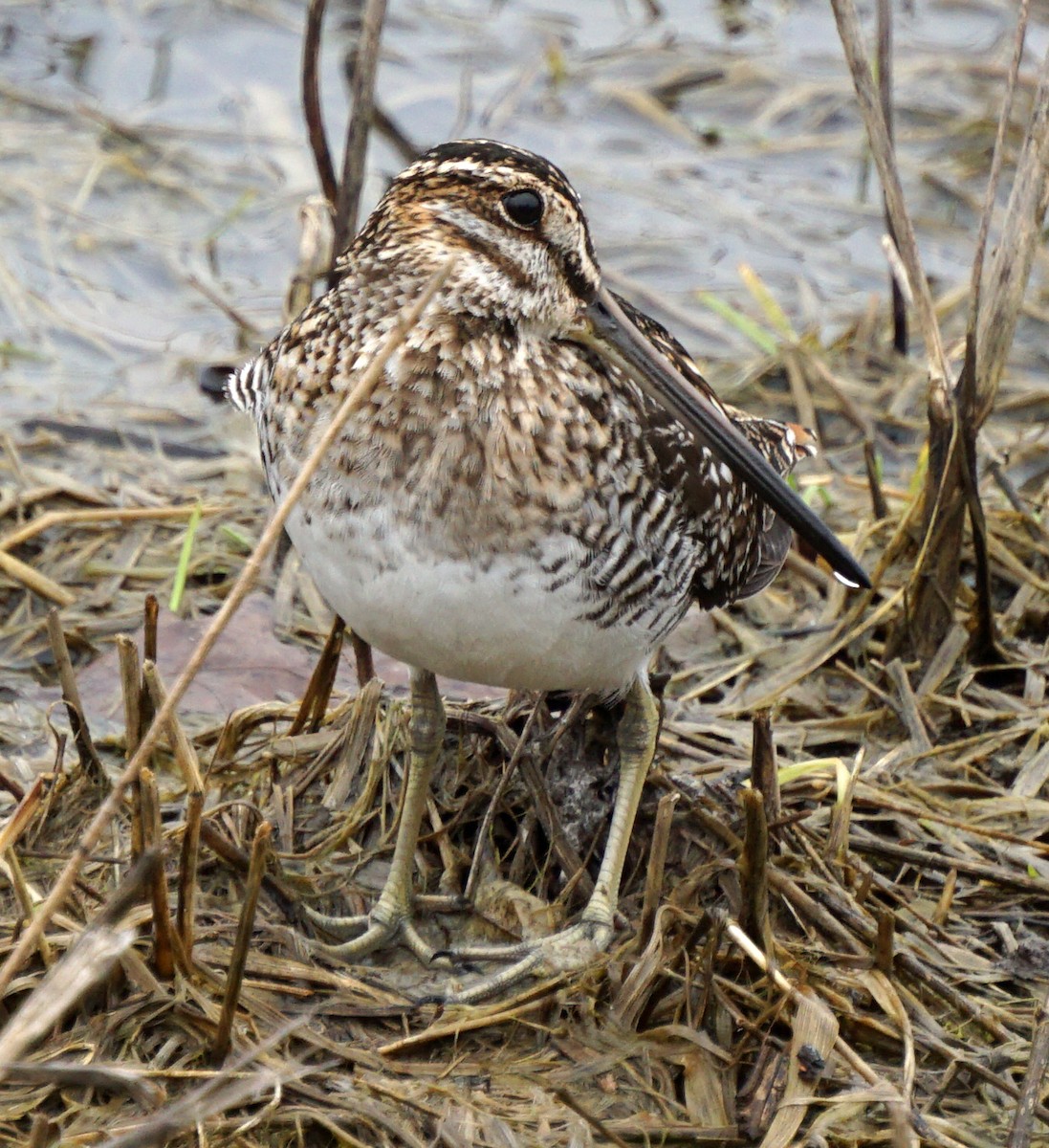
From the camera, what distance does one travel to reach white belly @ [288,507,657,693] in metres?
3.27

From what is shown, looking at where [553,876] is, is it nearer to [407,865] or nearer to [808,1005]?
[407,865]

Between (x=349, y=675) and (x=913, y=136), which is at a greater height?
(x=913, y=136)

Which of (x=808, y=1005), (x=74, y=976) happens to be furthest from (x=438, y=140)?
(x=74, y=976)

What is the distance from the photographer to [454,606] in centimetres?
328

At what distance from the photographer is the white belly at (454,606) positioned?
327 cm

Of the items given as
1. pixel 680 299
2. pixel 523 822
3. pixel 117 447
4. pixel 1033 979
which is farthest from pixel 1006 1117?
pixel 680 299

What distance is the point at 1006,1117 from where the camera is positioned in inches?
132

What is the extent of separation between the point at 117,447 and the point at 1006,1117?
370cm

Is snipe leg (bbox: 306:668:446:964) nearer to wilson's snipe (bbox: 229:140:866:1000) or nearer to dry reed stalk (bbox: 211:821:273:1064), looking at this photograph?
wilson's snipe (bbox: 229:140:866:1000)

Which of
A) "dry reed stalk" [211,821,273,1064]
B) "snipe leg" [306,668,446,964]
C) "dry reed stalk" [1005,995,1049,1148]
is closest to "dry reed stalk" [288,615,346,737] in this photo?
"snipe leg" [306,668,446,964]

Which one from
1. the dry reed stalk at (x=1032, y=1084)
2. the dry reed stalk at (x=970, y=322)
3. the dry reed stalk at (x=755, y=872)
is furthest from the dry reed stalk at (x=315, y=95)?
the dry reed stalk at (x=1032, y=1084)

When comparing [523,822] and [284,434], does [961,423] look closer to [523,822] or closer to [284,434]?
[523,822]

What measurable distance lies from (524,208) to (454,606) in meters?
0.73

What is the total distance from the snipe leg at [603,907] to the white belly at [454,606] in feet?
1.40
